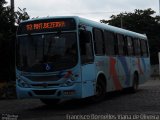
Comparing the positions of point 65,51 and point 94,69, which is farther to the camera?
point 94,69

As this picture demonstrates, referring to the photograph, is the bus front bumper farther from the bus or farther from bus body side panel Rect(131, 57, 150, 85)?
bus body side panel Rect(131, 57, 150, 85)

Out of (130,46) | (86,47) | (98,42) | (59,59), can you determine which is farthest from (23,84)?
(130,46)

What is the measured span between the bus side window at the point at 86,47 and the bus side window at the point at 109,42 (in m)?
1.99

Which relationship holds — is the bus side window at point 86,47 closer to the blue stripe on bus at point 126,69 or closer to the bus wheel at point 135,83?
the blue stripe on bus at point 126,69

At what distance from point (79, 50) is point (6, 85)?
758cm

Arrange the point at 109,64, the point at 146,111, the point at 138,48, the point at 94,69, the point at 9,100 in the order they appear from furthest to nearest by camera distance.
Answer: the point at 138,48
the point at 9,100
the point at 109,64
the point at 94,69
the point at 146,111

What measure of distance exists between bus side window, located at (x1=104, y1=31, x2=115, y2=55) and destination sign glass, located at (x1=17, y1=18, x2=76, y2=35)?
9.37ft

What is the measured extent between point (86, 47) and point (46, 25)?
154 cm

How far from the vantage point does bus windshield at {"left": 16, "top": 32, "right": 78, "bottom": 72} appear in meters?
15.4

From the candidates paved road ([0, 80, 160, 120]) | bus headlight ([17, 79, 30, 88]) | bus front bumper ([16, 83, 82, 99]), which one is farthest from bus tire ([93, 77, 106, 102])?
bus headlight ([17, 79, 30, 88])

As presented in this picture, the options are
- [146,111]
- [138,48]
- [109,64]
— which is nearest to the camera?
[146,111]

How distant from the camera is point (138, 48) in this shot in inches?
933

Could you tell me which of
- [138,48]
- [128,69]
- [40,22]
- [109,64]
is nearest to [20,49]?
[40,22]

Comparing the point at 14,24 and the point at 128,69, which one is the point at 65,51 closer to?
the point at 128,69
